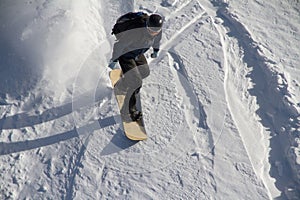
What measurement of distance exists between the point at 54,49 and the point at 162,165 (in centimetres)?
250

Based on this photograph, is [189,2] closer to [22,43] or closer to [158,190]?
[22,43]

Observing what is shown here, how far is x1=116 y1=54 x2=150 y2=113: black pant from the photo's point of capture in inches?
219

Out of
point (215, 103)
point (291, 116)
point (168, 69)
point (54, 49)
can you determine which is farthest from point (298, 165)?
point (54, 49)

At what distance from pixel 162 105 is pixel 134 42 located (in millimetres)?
1054

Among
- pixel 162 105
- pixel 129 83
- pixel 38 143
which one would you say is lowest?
pixel 38 143

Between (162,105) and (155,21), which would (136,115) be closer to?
(162,105)

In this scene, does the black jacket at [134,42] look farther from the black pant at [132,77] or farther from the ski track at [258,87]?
the ski track at [258,87]

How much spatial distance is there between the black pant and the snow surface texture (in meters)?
0.27

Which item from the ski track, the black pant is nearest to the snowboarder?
the black pant

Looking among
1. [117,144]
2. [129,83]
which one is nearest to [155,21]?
[129,83]

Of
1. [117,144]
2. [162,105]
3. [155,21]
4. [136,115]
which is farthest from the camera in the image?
[162,105]

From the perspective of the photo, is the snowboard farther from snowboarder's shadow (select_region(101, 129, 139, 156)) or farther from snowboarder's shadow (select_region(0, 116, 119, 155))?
snowboarder's shadow (select_region(0, 116, 119, 155))

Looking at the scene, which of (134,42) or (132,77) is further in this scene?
(132,77)

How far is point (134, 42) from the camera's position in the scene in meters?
5.46
